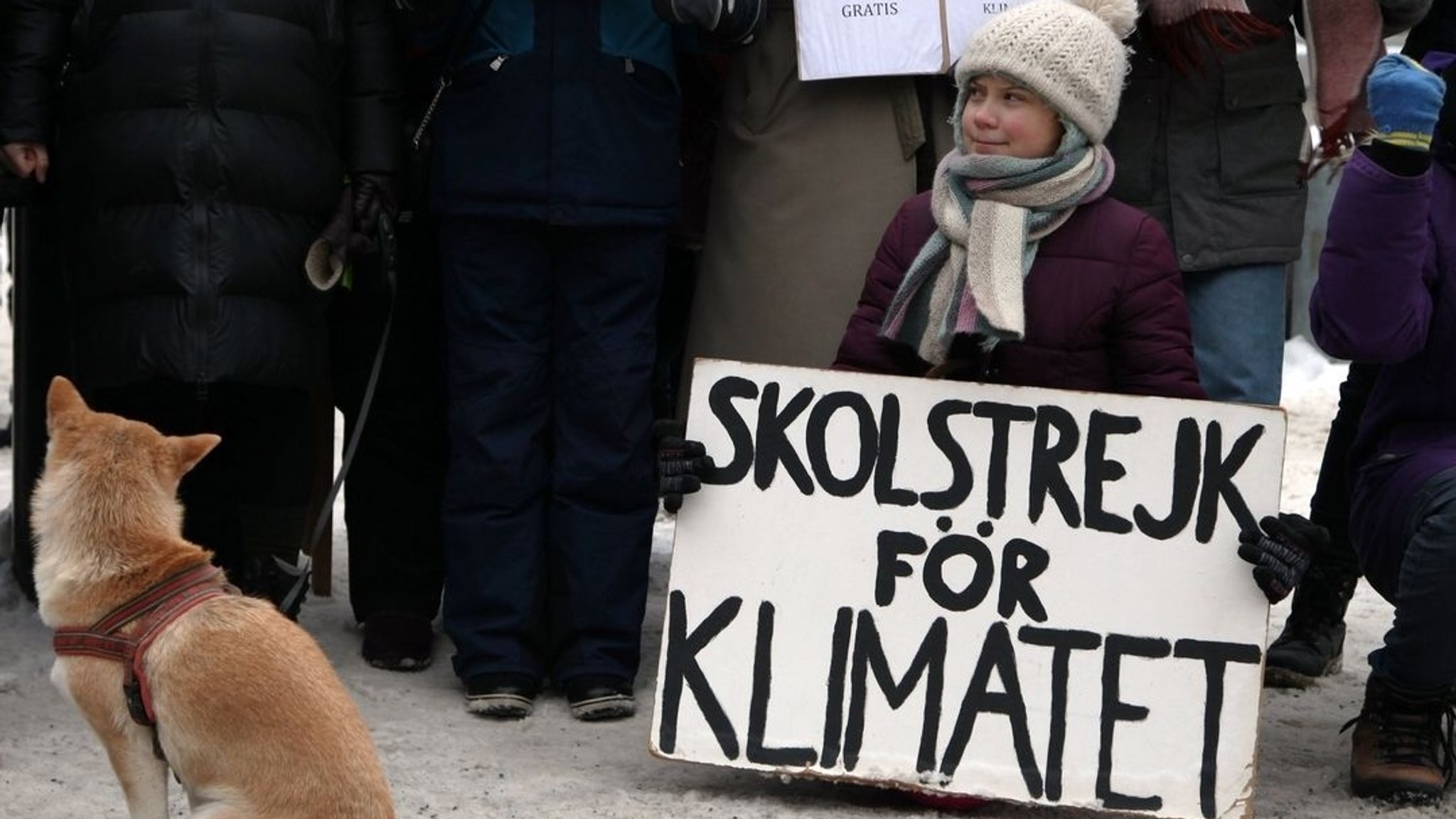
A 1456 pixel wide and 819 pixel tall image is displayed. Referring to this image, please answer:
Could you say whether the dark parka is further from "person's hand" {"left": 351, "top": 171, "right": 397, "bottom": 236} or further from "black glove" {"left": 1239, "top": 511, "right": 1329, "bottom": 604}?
"person's hand" {"left": 351, "top": 171, "right": 397, "bottom": 236}

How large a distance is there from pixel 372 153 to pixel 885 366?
116 centimetres

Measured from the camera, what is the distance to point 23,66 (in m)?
4.35

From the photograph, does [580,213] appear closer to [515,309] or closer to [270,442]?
[515,309]

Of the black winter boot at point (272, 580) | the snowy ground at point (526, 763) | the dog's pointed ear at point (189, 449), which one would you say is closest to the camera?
the dog's pointed ear at point (189, 449)

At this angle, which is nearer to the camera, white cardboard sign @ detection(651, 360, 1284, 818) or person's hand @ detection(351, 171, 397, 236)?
white cardboard sign @ detection(651, 360, 1284, 818)

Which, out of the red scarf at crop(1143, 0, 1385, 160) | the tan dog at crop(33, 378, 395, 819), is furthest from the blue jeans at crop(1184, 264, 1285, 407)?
the tan dog at crop(33, 378, 395, 819)

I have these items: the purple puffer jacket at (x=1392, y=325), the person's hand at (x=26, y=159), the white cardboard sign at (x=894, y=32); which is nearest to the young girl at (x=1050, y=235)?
the purple puffer jacket at (x=1392, y=325)

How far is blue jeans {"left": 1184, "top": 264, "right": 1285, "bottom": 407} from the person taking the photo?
15.1 ft

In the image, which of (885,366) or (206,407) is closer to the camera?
(885,366)

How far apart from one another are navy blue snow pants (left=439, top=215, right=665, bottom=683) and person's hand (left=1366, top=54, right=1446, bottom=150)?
1.53m

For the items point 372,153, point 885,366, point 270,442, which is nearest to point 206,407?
point 270,442

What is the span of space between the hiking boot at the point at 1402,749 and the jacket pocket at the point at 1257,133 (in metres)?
1.05

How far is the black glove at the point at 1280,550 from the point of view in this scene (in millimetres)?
3842

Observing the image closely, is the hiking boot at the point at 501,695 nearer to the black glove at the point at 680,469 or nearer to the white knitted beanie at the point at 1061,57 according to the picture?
the black glove at the point at 680,469
